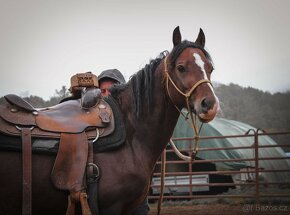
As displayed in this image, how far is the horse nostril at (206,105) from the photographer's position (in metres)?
2.64

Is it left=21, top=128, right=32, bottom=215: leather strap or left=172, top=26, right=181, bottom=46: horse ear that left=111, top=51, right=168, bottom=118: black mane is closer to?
left=172, top=26, right=181, bottom=46: horse ear

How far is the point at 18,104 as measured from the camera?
2.78m

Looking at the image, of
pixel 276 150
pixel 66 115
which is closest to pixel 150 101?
pixel 66 115

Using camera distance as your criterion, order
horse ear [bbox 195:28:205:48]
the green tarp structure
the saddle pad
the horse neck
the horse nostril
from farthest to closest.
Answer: the green tarp structure → horse ear [bbox 195:28:205:48] → the horse neck → the saddle pad → the horse nostril

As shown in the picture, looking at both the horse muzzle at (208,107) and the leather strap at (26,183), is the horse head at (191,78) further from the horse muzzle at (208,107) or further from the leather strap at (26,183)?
the leather strap at (26,183)

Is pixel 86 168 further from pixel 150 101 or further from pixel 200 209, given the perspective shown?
pixel 200 209

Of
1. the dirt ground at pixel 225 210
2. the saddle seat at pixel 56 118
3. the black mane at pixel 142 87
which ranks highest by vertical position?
the black mane at pixel 142 87

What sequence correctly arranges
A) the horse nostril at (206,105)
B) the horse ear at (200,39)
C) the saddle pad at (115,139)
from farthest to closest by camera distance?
the horse ear at (200,39), the saddle pad at (115,139), the horse nostril at (206,105)

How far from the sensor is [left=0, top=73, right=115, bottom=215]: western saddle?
101 inches

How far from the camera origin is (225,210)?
7969mm

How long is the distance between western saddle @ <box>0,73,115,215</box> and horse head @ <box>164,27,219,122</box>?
0.55 metres

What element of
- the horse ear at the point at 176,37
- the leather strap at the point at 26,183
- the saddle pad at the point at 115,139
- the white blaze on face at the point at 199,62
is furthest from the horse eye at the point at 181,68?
the leather strap at the point at 26,183

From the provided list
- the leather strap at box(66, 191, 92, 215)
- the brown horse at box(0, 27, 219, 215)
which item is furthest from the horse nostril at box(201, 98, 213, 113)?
the leather strap at box(66, 191, 92, 215)

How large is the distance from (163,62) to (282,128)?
1931 cm
